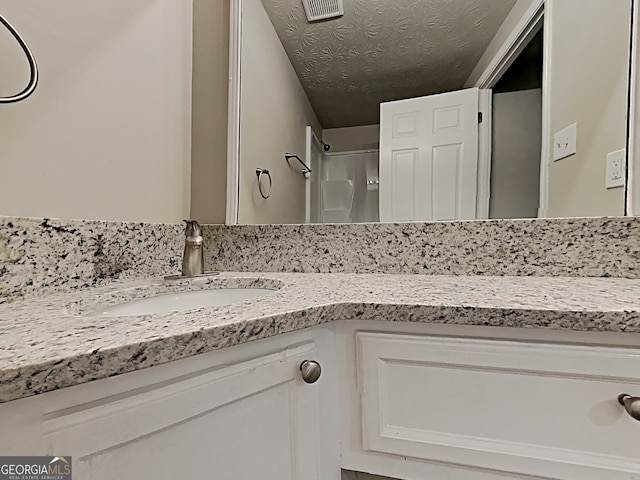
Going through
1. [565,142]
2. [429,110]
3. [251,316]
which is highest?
[429,110]

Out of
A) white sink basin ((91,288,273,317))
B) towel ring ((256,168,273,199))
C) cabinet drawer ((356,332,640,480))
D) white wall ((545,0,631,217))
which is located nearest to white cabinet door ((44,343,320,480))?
cabinet drawer ((356,332,640,480))

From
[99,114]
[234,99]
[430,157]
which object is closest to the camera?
[99,114]

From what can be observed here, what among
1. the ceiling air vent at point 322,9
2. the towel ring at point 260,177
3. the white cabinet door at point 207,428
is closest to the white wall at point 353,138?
the towel ring at point 260,177

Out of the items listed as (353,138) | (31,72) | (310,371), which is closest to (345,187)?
(353,138)

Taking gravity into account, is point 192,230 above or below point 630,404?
above

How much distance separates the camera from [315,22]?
3.56 ft

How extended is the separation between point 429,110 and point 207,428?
3.18ft

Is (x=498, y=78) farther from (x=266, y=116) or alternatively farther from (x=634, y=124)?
(x=266, y=116)

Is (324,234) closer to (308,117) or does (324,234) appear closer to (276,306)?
(308,117)

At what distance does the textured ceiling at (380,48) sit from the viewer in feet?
3.18

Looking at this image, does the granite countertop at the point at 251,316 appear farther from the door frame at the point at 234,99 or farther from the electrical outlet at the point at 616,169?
the door frame at the point at 234,99

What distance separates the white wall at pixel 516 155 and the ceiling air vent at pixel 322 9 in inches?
22.3

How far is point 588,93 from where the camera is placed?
88cm

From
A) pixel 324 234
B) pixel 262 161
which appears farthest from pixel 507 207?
pixel 262 161
